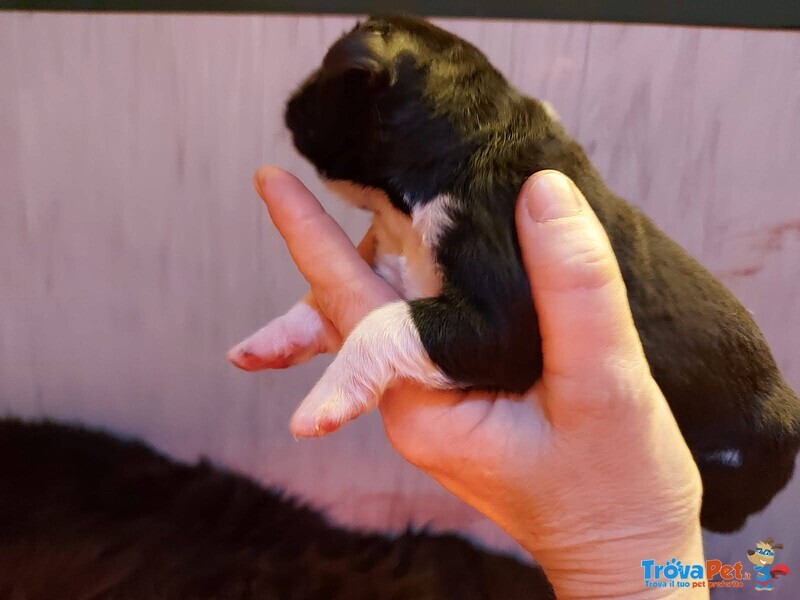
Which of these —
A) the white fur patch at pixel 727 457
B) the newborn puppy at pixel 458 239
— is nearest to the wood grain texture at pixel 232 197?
the newborn puppy at pixel 458 239

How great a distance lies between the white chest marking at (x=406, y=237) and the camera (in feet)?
3.11

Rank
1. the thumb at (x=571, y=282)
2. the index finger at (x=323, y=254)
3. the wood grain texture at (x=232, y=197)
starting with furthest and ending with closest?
the wood grain texture at (x=232, y=197) → the index finger at (x=323, y=254) → the thumb at (x=571, y=282)

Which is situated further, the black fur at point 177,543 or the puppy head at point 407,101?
the black fur at point 177,543

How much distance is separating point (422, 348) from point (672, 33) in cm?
118

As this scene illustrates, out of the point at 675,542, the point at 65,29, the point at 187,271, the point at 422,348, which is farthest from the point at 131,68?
the point at 675,542

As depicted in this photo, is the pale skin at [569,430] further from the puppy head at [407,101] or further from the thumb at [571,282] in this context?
the puppy head at [407,101]

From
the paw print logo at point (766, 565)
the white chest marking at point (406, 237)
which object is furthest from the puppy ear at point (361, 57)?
the paw print logo at point (766, 565)

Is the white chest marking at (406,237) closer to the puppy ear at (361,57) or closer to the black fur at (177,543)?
the puppy ear at (361,57)

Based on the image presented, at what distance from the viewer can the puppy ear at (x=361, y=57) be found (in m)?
0.89

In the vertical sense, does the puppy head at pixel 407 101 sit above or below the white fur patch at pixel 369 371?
above

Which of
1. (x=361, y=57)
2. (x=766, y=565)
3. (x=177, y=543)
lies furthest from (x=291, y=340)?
(x=766, y=565)

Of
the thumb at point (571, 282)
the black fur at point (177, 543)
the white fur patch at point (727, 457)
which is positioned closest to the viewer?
the thumb at point (571, 282)

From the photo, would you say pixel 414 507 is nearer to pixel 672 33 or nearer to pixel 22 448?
pixel 22 448

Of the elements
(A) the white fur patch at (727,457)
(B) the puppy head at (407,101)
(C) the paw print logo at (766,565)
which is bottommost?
(C) the paw print logo at (766,565)
